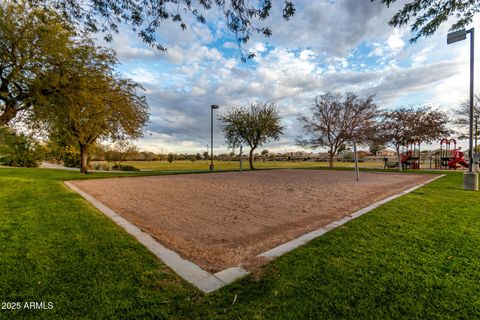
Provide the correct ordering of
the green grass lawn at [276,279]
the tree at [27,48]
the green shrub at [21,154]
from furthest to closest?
1. the green shrub at [21,154]
2. the tree at [27,48]
3. the green grass lawn at [276,279]

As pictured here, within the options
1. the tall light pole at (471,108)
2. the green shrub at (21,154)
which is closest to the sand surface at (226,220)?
the tall light pole at (471,108)

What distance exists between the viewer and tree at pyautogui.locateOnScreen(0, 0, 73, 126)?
7.54 metres

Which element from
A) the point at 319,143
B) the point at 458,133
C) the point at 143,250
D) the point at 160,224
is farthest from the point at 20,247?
the point at 458,133

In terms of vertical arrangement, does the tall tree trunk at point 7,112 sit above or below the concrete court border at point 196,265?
above

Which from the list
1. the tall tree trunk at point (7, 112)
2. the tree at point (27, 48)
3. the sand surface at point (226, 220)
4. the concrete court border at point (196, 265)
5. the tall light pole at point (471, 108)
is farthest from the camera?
the tall tree trunk at point (7, 112)

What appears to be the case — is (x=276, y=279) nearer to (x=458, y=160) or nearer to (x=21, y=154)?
(x=458, y=160)

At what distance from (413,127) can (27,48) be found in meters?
26.0

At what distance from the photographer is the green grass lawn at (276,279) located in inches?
72.0

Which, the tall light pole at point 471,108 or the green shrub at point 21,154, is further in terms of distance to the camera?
the green shrub at point 21,154

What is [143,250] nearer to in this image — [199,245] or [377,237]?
[199,245]

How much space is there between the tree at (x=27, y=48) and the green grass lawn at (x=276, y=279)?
701 cm

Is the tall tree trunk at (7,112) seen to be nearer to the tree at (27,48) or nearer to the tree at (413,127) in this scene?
the tree at (27,48)

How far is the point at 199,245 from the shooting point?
3.44 meters

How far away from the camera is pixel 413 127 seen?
18.7 meters
